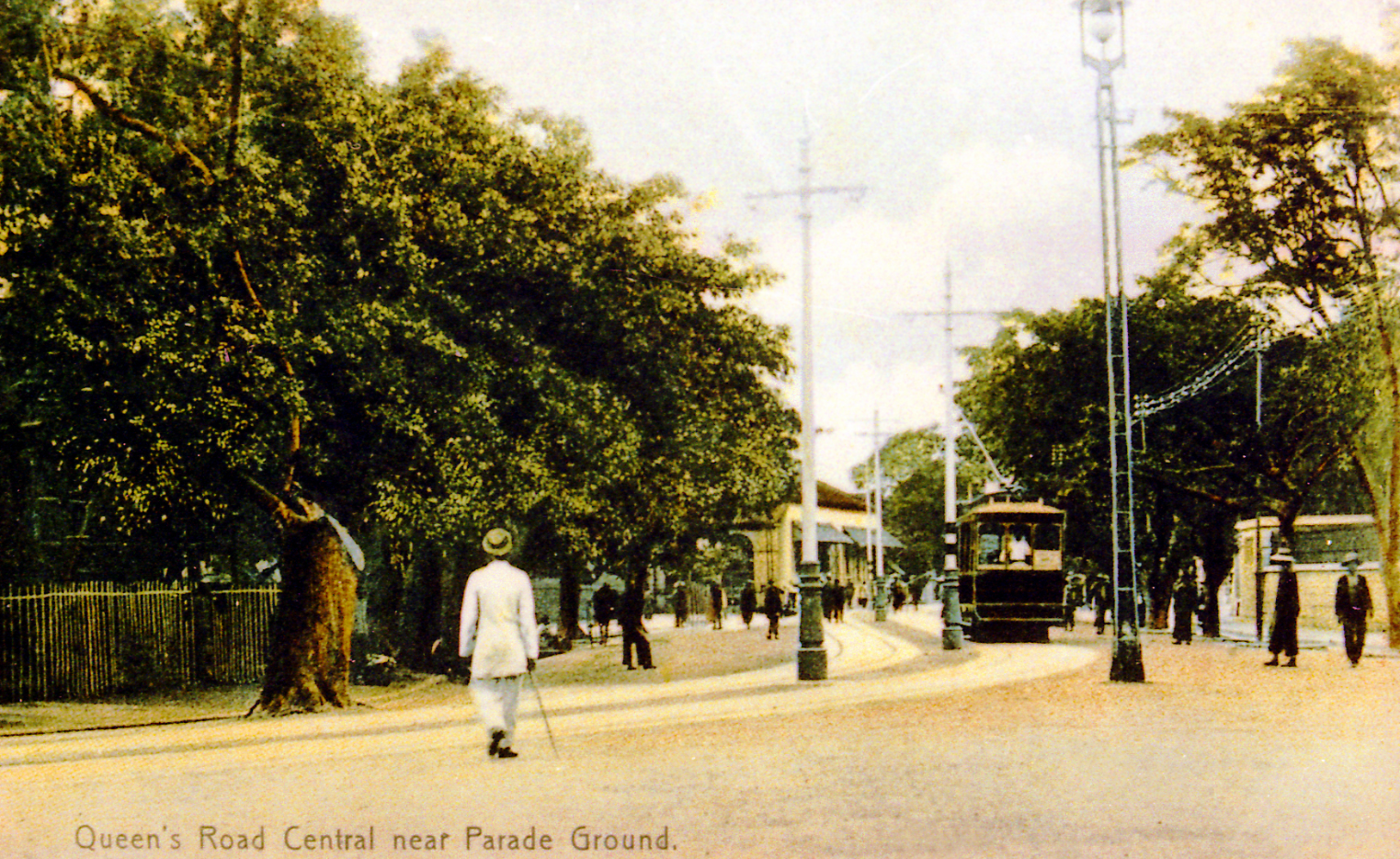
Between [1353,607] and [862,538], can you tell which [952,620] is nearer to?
[1353,607]

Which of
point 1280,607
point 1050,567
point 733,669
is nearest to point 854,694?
point 733,669

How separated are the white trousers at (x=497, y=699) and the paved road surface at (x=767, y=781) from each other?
0.33 meters

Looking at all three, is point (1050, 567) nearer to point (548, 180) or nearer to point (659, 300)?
point (659, 300)

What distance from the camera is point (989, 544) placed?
102 feet

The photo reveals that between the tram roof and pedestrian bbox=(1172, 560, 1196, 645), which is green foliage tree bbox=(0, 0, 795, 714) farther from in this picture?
pedestrian bbox=(1172, 560, 1196, 645)

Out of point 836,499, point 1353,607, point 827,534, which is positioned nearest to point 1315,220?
point 1353,607

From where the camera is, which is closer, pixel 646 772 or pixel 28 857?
→ pixel 28 857

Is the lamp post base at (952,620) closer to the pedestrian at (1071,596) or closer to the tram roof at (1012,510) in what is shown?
the tram roof at (1012,510)

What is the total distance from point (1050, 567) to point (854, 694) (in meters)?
15.3

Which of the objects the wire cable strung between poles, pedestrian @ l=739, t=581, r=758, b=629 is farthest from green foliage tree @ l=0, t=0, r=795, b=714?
pedestrian @ l=739, t=581, r=758, b=629

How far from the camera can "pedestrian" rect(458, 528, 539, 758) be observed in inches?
403

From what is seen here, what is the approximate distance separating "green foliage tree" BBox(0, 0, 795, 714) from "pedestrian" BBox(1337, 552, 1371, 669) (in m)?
10.9

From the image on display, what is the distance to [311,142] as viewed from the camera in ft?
49.8

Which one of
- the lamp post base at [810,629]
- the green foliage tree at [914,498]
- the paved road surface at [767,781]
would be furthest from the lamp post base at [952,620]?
the green foliage tree at [914,498]
